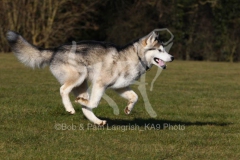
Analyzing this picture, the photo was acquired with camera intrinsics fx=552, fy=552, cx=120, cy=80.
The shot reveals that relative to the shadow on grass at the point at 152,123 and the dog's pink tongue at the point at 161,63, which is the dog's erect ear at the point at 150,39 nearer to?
the dog's pink tongue at the point at 161,63

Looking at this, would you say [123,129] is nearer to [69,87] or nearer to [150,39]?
[69,87]

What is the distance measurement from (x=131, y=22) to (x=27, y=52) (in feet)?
86.4

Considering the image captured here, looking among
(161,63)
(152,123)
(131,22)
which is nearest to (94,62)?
(161,63)

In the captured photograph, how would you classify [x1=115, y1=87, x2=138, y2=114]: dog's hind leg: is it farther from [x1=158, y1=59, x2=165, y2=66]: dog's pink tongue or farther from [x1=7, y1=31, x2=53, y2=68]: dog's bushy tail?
[x1=7, y1=31, x2=53, y2=68]: dog's bushy tail

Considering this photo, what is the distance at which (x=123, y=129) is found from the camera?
27.3ft

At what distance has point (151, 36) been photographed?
326 inches

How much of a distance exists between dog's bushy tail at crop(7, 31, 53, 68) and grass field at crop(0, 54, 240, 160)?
38.2 inches

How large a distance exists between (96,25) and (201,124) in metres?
25.5

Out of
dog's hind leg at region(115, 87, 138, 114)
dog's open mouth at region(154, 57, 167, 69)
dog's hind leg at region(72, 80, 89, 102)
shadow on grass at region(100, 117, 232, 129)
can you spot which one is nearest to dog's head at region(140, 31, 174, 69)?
dog's open mouth at region(154, 57, 167, 69)

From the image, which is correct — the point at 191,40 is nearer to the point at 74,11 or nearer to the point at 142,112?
the point at 74,11

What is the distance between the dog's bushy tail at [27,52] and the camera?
26.8ft

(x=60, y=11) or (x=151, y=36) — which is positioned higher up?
(x=151, y=36)

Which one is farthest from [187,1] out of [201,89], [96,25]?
[201,89]

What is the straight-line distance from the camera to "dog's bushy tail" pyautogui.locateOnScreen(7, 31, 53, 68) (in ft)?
26.8
